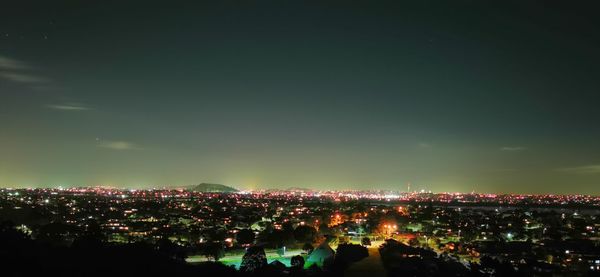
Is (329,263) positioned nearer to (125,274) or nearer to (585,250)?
(125,274)

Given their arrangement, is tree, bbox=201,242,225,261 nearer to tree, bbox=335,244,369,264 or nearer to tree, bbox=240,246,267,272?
tree, bbox=240,246,267,272

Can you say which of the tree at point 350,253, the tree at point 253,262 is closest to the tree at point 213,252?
the tree at point 253,262

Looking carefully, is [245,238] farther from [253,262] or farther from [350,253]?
[253,262]

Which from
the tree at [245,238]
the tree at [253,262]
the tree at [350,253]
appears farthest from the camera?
the tree at [245,238]

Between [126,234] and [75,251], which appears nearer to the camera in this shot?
[75,251]

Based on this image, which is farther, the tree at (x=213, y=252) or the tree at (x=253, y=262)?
the tree at (x=213, y=252)

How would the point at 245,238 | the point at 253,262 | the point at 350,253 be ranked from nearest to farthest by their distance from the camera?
the point at 253,262 < the point at 350,253 < the point at 245,238

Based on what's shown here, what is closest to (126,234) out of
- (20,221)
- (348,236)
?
(20,221)

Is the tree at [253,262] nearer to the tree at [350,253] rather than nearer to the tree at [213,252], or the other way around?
the tree at [213,252]

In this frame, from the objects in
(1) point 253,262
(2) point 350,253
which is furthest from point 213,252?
(2) point 350,253

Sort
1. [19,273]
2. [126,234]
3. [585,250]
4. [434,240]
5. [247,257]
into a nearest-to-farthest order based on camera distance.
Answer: [19,273] → [247,257] → [585,250] → [126,234] → [434,240]

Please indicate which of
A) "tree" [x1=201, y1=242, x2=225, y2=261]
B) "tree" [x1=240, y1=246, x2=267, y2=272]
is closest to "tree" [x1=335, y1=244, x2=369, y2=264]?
"tree" [x1=240, y1=246, x2=267, y2=272]
